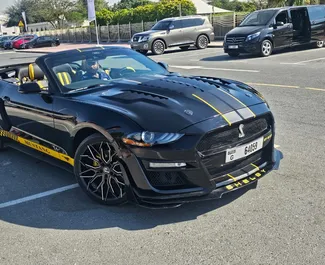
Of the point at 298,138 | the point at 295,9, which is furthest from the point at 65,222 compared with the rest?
the point at 295,9

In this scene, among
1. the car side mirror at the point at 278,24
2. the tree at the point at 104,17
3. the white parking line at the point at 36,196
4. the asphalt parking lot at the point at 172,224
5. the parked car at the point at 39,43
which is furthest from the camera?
the tree at the point at 104,17

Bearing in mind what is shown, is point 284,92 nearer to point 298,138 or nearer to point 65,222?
point 298,138

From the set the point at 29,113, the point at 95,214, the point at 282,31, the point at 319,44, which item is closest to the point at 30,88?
the point at 29,113

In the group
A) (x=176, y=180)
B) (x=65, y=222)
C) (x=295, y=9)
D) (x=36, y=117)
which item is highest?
(x=295, y=9)

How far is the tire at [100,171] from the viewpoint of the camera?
3.63 m

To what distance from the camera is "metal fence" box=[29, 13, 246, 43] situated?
2926 centimetres

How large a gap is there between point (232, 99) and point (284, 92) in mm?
5217

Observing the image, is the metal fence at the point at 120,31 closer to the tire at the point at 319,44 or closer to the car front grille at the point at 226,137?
the tire at the point at 319,44

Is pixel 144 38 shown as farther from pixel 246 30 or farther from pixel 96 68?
pixel 96 68

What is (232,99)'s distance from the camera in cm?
382

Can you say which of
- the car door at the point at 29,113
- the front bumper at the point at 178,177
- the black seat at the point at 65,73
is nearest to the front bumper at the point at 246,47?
the car door at the point at 29,113

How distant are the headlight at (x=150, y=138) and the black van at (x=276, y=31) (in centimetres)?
1271

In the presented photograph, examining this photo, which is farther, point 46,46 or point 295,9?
point 46,46

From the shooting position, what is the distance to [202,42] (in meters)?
22.6
